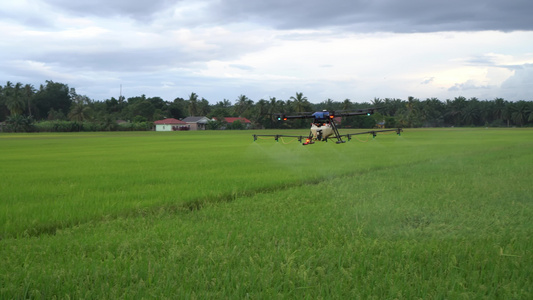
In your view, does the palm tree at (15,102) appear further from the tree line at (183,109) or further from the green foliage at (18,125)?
the green foliage at (18,125)

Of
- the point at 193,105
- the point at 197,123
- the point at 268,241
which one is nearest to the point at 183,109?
the point at 193,105

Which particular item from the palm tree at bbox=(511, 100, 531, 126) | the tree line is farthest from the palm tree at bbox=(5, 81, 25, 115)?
the palm tree at bbox=(511, 100, 531, 126)

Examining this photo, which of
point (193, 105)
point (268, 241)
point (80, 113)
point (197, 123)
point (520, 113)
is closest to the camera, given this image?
point (268, 241)

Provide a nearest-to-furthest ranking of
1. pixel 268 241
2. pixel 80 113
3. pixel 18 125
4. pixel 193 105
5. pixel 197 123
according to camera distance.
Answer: pixel 268 241 → pixel 18 125 → pixel 80 113 → pixel 197 123 → pixel 193 105

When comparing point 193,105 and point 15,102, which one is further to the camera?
point 193,105

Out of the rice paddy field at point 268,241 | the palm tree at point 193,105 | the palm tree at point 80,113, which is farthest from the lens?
the palm tree at point 193,105

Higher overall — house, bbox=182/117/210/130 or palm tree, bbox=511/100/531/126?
palm tree, bbox=511/100/531/126

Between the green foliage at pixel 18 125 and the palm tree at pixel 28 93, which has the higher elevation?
the palm tree at pixel 28 93

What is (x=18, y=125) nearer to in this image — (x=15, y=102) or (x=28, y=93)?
(x=15, y=102)

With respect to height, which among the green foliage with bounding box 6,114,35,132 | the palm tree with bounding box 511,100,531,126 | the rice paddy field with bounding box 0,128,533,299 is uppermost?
the palm tree with bounding box 511,100,531,126

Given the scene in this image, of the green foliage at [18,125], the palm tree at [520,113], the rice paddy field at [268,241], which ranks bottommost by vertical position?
the rice paddy field at [268,241]

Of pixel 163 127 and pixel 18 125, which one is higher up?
pixel 18 125

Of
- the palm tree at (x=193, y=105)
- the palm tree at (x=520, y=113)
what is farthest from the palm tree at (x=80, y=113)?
the palm tree at (x=520, y=113)

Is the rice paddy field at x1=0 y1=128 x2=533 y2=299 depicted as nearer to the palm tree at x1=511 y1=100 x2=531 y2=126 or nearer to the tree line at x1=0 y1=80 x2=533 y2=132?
the tree line at x1=0 y1=80 x2=533 y2=132
